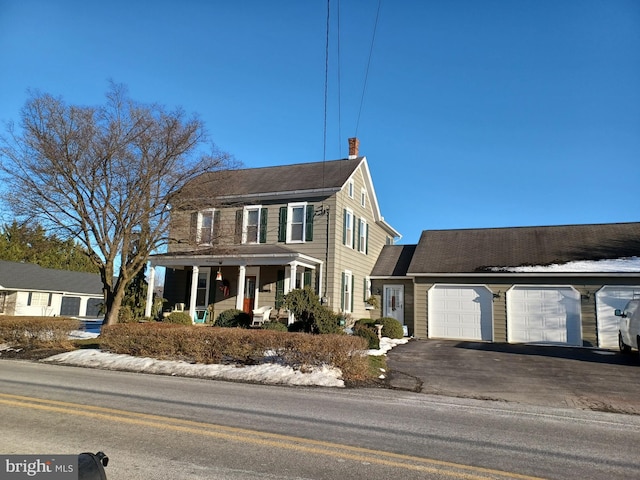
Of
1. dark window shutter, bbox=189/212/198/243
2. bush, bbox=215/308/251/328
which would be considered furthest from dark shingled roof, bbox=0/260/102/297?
bush, bbox=215/308/251/328

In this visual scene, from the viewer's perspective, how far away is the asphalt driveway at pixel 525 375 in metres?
9.41

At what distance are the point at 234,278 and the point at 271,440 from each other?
17025mm

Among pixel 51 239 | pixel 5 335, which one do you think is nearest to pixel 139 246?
pixel 51 239

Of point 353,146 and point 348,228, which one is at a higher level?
point 353,146

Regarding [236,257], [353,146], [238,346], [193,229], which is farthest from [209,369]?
[353,146]

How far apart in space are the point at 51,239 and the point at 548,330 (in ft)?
67.8

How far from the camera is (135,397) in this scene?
8078 mm

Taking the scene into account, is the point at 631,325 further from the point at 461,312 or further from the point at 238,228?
the point at 238,228

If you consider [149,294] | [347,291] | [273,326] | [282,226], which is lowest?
[273,326]

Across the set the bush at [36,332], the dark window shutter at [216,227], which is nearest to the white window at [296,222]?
the dark window shutter at [216,227]

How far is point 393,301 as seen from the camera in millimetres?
25000

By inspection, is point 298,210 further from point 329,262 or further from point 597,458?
point 597,458

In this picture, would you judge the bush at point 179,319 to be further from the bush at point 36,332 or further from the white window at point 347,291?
the white window at point 347,291

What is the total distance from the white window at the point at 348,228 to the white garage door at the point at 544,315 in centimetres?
773
